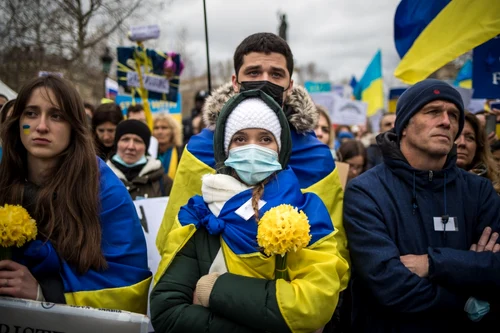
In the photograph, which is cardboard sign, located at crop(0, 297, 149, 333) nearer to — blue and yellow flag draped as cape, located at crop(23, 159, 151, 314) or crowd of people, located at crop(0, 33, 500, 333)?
crowd of people, located at crop(0, 33, 500, 333)

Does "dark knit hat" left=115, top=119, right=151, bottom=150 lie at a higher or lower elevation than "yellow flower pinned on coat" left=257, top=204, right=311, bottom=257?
higher

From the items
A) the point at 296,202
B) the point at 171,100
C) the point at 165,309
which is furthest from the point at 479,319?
the point at 171,100

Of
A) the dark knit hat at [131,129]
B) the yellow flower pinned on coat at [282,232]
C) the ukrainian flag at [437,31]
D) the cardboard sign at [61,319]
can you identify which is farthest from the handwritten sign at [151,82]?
the yellow flower pinned on coat at [282,232]

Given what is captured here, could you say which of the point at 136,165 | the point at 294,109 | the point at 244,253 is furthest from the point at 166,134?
the point at 244,253

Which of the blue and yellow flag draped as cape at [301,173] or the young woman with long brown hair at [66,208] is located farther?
the blue and yellow flag draped as cape at [301,173]

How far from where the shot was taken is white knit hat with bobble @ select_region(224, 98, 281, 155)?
2.49 meters

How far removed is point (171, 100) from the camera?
7598mm

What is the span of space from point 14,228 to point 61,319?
0.53 meters

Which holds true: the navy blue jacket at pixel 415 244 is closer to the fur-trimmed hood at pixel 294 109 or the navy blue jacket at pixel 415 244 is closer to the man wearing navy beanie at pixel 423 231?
the man wearing navy beanie at pixel 423 231

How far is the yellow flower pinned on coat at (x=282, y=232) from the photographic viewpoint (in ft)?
6.75

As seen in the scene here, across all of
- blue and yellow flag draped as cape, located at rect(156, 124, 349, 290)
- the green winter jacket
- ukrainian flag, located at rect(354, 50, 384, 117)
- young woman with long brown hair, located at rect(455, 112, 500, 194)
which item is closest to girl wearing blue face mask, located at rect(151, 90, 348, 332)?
the green winter jacket

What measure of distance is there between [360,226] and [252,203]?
2.40 feet

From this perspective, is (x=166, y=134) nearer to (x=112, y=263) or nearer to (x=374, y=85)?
(x=112, y=263)

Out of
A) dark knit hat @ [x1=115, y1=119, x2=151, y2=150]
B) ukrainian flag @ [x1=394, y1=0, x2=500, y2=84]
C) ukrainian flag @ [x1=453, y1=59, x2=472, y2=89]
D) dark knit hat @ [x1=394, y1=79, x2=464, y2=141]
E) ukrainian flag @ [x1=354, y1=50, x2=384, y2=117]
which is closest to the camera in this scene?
dark knit hat @ [x1=394, y1=79, x2=464, y2=141]
